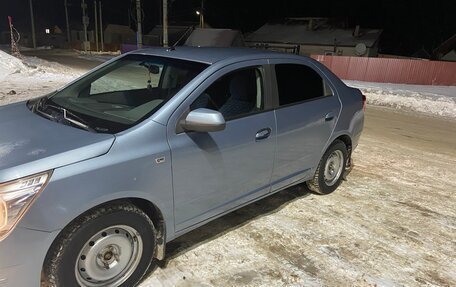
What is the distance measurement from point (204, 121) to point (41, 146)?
3.46 ft

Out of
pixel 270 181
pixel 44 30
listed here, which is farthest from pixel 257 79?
pixel 44 30

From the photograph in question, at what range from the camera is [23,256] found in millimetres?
2154

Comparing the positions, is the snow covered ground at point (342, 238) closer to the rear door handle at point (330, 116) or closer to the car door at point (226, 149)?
the car door at point (226, 149)

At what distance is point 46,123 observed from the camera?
2.81 metres

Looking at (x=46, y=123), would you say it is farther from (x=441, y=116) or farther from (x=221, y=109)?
(x=441, y=116)

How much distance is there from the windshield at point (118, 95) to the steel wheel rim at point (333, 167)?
7.25ft

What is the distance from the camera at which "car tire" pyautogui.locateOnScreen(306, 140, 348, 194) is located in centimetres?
447

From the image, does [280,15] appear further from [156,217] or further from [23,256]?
[23,256]

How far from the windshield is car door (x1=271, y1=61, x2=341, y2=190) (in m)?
0.96

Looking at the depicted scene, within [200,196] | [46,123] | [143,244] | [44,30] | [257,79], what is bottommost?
[44,30]

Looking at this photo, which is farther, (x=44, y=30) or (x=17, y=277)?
(x=44, y=30)

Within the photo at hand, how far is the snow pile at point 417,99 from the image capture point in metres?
12.3

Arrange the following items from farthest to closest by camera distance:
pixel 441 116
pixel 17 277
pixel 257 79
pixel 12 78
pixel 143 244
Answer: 1. pixel 12 78
2. pixel 441 116
3. pixel 257 79
4. pixel 143 244
5. pixel 17 277

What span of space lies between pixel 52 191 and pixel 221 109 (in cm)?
149
